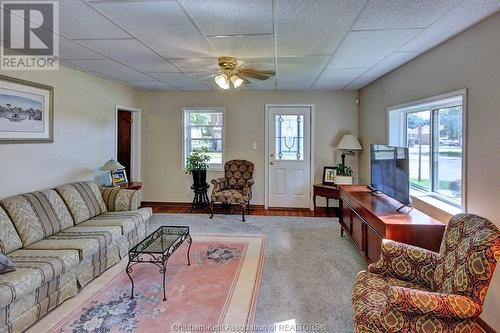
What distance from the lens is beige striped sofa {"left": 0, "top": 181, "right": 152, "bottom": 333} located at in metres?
2.13

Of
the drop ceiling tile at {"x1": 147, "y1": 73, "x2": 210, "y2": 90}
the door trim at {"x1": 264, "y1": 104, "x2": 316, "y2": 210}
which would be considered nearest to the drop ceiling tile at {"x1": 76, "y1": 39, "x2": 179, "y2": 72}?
the drop ceiling tile at {"x1": 147, "y1": 73, "x2": 210, "y2": 90}

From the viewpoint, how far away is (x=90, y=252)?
2.76 metres

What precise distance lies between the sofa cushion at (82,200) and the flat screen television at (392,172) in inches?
136

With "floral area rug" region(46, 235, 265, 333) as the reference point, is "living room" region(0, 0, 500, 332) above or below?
above

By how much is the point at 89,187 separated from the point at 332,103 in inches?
174

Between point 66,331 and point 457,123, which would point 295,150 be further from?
point 66,331

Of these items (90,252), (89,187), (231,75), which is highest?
(231,75)

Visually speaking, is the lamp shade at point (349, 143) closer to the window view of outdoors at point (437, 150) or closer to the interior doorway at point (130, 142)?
the window view of outdoors at point (437, 150)

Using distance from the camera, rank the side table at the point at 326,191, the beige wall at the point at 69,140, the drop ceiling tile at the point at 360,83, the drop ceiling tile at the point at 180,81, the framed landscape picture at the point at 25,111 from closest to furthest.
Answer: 1. the framed landscape picture at the point at 25,111
2. the beige wall at the point at 69,140
3. the drop ceiling tile at the point at 180,81
4. the drop ceiling tile at the point at 360,83
5. the side table at the point at 326,191

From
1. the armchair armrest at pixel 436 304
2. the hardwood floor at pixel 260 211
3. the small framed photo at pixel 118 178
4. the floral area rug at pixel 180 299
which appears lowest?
the floral area rug at pixel 180 299

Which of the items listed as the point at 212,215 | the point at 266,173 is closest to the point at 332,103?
the point at 266,173

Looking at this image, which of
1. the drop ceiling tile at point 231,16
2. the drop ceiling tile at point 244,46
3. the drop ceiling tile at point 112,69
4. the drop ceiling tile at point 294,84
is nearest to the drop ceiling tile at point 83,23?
the drop ceiling tile at point 231,16

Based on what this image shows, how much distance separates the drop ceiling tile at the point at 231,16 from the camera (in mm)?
2084

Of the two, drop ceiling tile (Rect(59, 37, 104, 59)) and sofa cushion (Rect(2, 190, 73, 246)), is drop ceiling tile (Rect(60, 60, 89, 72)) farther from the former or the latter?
sofa cushion (Rect(2, 190, 73, 246))
